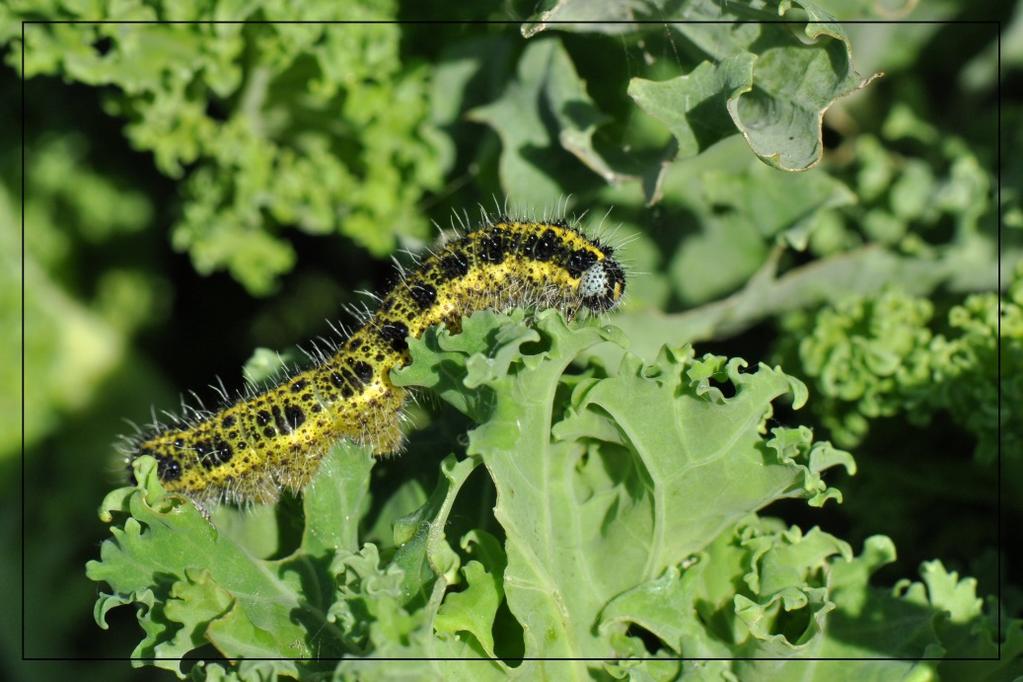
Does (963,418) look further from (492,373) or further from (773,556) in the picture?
(492,373)

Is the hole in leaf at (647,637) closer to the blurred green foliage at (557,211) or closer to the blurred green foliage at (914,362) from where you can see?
the blurred green foliage at (557,211)

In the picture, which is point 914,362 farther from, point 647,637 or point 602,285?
point 647,637

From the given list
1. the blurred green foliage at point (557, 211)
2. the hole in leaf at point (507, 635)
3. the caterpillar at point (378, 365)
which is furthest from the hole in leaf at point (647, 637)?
the caterpillar at point (378, 365)

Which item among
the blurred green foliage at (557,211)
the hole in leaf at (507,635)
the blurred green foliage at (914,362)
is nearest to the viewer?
the hole in leaf at (507,635)

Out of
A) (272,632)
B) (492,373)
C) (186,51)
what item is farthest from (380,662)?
(186,51)

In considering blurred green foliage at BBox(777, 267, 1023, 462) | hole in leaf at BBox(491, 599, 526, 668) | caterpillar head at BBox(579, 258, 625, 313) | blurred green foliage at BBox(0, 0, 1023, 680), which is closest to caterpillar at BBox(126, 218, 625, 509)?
caterpillar head at BBox(579, 258, 625, 313)

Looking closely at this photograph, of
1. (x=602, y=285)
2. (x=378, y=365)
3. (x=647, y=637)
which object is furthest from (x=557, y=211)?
(x=647, y=637)
